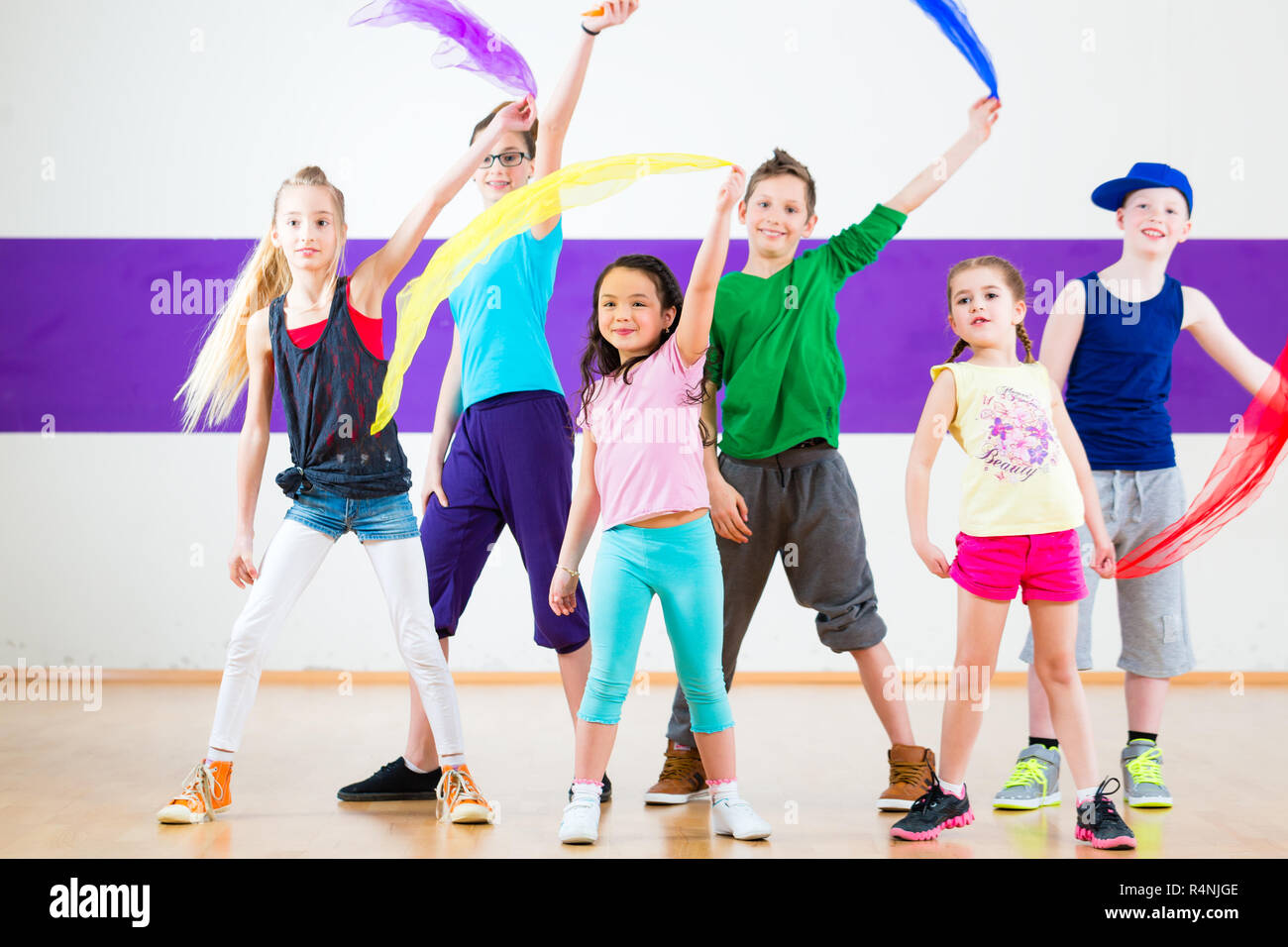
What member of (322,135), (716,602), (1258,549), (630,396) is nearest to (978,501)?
(716,602)

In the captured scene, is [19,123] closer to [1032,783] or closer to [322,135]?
[322,135]

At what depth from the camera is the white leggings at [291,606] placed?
8.30 feet

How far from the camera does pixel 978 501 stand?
242 centimetres

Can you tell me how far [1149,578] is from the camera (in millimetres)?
2816

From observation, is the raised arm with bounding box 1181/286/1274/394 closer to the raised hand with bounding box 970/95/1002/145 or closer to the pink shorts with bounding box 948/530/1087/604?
the raised hand with bounding box 970/95/1002/145

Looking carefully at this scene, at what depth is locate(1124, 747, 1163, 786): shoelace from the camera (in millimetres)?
2711

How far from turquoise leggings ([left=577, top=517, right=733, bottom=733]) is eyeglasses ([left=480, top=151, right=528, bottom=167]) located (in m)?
0.90

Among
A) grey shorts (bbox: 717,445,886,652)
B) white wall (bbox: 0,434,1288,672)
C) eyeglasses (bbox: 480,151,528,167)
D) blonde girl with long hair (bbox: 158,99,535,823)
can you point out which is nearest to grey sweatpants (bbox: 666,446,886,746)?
grey shorts (bbox: 717,445,886,652)

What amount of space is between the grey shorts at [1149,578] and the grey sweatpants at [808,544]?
46 cm

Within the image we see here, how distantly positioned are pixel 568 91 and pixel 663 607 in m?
1.03

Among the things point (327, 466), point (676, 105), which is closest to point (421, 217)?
point (327, 466)

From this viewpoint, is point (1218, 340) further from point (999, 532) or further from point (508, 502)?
point (508, 502)
